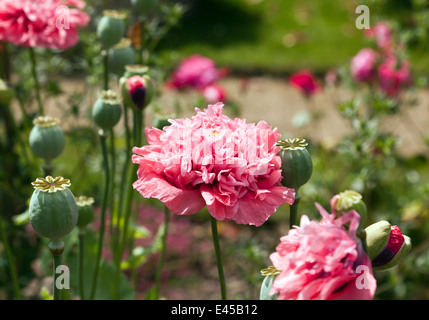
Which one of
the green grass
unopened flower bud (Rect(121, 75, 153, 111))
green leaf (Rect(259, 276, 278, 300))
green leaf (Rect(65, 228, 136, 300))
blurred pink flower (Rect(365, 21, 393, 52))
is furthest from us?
the green grass

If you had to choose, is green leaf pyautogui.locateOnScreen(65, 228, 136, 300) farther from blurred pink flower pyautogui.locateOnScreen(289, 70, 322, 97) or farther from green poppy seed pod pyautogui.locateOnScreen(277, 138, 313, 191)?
blurred pink flower pyautogui.locateOnScreen(289, 70, 322, 97)

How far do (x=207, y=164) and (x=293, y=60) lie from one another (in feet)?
10.1

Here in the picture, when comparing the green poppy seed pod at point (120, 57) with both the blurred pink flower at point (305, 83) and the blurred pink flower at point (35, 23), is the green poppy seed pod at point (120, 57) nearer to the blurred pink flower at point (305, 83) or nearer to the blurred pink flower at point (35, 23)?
the blurred pink flower at point (35, 23)

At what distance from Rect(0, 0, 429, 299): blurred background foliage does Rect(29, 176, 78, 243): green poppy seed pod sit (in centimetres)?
50

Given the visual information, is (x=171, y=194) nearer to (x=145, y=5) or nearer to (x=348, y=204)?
Result: (x=348, y=204)

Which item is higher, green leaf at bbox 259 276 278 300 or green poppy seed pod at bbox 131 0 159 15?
green poppy seed pod at bbox 131 0 159 15

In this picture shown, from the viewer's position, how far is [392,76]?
1.81m

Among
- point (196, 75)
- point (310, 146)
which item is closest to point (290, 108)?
point (196, 75)

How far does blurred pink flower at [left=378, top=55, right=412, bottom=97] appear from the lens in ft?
5.89

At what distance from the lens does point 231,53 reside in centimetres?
373

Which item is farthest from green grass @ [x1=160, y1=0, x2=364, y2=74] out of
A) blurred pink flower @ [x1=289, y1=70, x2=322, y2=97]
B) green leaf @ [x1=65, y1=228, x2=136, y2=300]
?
green leaf @ [x1=65, y1=228, x2=136, y2=300]

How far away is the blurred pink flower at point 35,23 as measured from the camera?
41.3 inches
